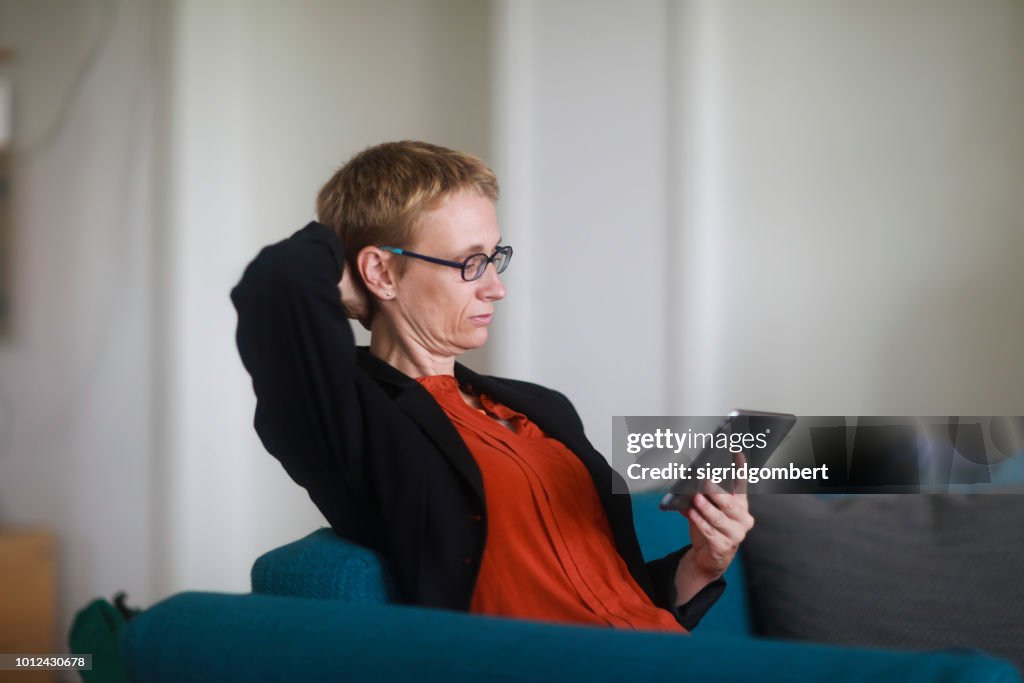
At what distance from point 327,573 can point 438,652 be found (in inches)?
21.9

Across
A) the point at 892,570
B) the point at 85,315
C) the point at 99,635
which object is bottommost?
the point at 99,635

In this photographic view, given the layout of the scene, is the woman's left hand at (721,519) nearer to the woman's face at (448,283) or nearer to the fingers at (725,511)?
the fingers at (725,511)

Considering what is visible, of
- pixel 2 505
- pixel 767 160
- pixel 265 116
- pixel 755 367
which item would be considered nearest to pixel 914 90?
pixel 767 160

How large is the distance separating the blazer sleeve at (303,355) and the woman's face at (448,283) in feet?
0.64

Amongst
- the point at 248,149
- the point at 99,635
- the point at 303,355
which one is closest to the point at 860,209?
the point at 248,149

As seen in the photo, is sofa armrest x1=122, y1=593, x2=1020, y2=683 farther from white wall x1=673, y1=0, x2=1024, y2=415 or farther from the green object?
white wall x1=673, y1=0, x2=1024, y2=415

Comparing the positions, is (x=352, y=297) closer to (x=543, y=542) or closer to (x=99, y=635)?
(x=543, y=542)

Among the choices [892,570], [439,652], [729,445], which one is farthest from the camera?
[892,570]

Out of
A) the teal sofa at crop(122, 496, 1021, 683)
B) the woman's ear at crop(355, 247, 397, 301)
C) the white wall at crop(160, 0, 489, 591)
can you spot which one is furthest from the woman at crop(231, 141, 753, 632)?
the white wall at crop(160, 0, 489, 591)

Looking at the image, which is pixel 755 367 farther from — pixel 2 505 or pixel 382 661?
pixel 2 505

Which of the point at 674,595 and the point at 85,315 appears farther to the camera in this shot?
the point at 85,315

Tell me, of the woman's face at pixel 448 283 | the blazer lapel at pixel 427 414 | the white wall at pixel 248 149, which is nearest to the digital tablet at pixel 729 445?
the blazer lapel at pixel 427 414

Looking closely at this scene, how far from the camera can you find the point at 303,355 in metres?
1.18

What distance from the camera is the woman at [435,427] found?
120cm
